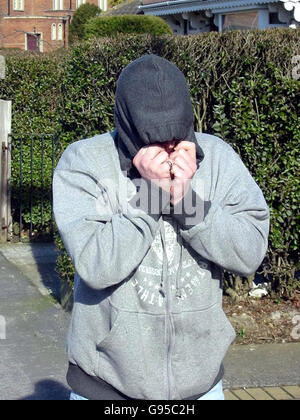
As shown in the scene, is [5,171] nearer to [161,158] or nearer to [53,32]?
[161,158]

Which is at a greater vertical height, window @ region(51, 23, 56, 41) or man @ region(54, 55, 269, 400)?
window @ region(51, 23, 56, 41)

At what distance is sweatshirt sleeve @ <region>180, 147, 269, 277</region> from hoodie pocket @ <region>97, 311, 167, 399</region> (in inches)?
10.7

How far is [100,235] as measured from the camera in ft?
7.47

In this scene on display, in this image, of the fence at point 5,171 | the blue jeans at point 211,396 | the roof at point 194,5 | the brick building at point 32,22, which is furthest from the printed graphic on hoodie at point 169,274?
the brick building at point 32,22

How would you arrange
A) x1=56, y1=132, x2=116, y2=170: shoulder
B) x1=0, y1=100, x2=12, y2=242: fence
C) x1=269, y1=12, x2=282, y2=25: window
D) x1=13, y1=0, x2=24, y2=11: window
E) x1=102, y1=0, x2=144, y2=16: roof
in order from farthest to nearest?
x1=13, y1=0, x2=24, y2=11: window < x1=102, y1=0, x2=144, y2=16: roof < x1=269, y1=12, x2=282, y2=25: window < x1=0, y1=100, x2=12, y2=242: fence < x1=56, y1=132, x2=116, y2=170: shoulder

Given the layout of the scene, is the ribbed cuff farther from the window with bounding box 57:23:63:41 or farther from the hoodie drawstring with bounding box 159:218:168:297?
the window with bounding box 57:23:63:41

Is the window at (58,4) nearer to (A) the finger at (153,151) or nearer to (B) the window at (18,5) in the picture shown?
(B) the window at (18,5)

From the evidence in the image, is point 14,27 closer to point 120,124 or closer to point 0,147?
point 0,147

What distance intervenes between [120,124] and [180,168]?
28 cm

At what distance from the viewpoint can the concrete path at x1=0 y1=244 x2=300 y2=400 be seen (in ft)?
15.6

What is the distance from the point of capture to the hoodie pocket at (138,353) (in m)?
2.35

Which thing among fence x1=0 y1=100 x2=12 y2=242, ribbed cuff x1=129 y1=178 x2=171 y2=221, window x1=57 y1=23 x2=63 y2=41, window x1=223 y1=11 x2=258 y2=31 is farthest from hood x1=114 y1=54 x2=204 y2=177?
window x1=57 y1=23 x2=63 y2=41

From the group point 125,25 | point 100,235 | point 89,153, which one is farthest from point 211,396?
point 125,25

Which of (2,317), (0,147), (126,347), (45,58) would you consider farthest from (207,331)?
(45,58)
